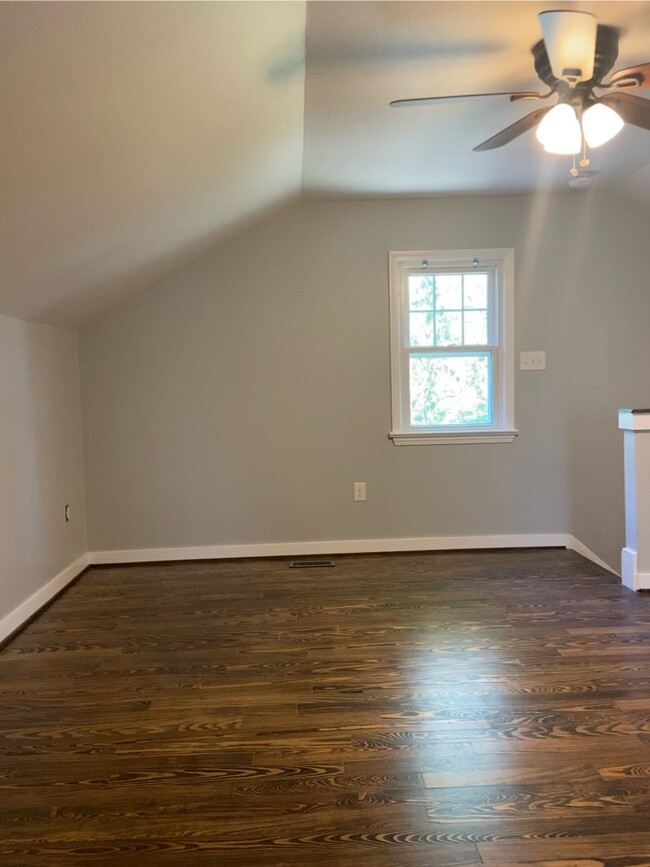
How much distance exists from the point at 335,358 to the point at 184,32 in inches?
94.0

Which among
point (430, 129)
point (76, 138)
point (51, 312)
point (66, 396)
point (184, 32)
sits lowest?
point (66, 396)

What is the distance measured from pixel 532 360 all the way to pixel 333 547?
5.85ft

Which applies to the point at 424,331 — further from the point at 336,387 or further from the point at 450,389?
the point at 336,387

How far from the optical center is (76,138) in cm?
184

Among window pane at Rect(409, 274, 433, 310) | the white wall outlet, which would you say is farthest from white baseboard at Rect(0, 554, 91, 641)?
the white wall outlet

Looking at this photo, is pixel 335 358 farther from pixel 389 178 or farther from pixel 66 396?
pixel 66 396

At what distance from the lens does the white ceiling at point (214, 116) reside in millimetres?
1595

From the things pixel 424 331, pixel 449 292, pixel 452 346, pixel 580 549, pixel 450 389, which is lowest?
pixel 580 549

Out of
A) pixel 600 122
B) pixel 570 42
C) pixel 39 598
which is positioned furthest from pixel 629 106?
pixel 39 598

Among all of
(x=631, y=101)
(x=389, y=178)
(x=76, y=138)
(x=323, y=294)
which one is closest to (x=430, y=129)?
(x=389, y=178)

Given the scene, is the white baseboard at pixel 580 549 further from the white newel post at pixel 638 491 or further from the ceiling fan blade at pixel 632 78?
the ceiling fan blade at pixel 632 78

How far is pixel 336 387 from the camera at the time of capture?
13.0 ft

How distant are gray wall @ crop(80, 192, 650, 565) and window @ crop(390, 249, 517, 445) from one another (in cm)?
9

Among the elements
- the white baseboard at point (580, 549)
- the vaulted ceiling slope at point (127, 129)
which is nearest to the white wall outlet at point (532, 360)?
the white baseboard at point (580, 549)
